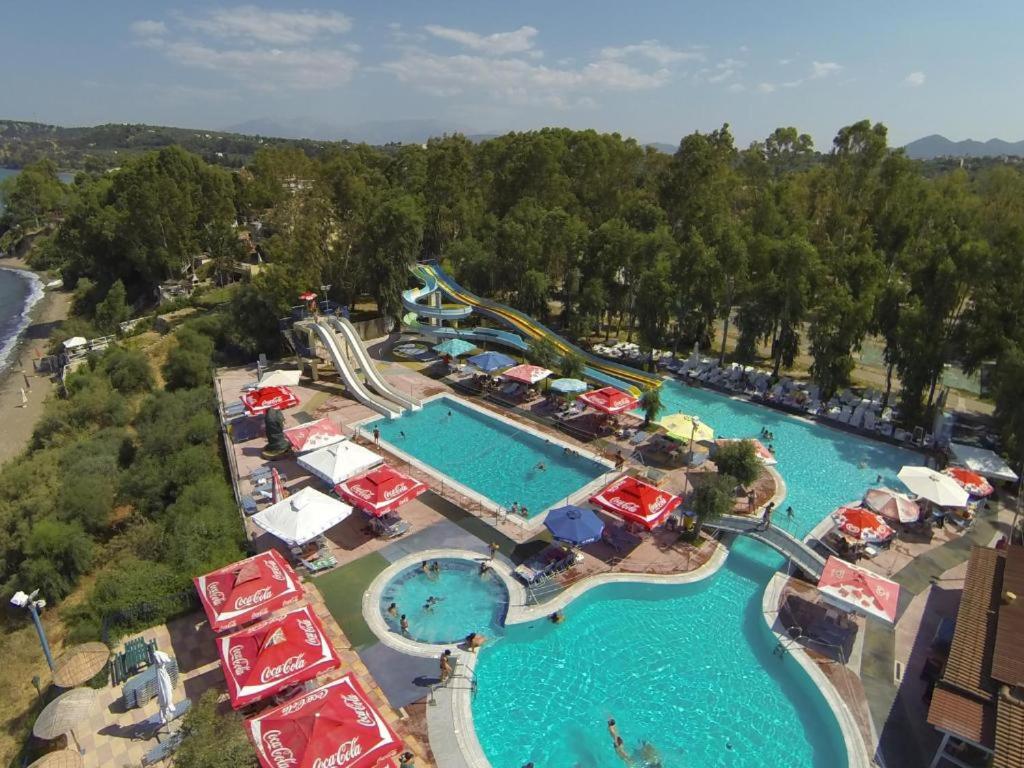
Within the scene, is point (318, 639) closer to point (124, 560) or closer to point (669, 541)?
point (124, 560)

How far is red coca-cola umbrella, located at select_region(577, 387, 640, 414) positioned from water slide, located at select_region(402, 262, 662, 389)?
3.20 meters

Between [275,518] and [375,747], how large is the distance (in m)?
9.20

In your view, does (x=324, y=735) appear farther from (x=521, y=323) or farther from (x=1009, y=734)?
(x=521, y=323)

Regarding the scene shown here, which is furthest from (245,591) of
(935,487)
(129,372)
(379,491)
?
(129,372)

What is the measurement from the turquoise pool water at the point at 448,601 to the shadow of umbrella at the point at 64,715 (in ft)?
22.6

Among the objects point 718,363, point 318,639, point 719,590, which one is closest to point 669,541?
point 719,590

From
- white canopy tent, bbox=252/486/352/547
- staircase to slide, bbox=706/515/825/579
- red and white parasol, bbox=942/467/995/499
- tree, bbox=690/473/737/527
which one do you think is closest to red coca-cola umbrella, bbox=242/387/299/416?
white canopy tent, bbox=252/486/352/547

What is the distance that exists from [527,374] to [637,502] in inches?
487

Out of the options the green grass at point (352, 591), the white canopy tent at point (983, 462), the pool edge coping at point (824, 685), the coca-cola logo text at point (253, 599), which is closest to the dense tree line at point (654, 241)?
the white canopy tent at point (983, 462)

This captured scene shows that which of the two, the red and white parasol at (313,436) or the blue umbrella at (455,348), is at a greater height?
the blue umbrella at (455,348)

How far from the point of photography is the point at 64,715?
1210 centimetres

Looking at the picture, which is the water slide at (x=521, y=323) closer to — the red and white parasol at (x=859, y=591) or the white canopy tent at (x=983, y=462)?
the white canopy tent at (x=983, y=462)

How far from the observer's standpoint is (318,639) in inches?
540

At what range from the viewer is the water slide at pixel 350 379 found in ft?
96.9
